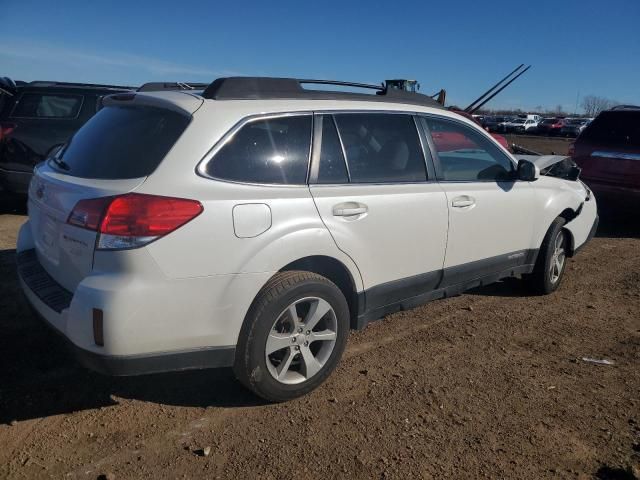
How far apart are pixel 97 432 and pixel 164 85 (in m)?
2.21

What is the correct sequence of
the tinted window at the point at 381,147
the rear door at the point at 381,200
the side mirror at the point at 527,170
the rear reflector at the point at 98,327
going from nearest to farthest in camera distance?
the rear reflector at the point at 98,327, the rear door at the point at 381,200, the tinted window at the point at 381,147, the side mirror at the point at 527,170

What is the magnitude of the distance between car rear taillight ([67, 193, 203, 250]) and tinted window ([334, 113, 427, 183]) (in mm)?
1221

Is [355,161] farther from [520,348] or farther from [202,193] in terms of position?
[520,348]

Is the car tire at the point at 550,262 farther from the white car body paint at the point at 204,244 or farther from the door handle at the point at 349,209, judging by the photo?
the door handle at the point at 349,209

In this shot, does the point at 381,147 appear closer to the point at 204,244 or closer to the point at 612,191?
the point at 204,244

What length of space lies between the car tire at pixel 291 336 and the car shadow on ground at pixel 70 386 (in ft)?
0.77

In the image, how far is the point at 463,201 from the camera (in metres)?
4.07

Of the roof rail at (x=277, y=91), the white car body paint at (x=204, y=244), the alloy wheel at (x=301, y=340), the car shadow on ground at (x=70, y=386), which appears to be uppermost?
the roof rail at (x=277, y=91)

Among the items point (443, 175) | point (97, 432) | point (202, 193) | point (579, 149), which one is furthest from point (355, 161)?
point (579, 149)

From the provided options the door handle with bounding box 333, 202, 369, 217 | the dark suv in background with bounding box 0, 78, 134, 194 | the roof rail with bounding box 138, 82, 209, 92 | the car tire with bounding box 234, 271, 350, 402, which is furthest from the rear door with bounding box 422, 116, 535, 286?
the dark suv in background with bounding box 0, 78, 134, 194

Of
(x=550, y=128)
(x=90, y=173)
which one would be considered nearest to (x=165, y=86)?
(x=90, y=173)

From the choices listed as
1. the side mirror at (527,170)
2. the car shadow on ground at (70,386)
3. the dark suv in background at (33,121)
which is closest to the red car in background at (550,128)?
the dark suv in background at (33,121)

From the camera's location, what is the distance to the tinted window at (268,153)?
2951 millimetres

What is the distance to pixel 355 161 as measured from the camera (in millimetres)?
3543
